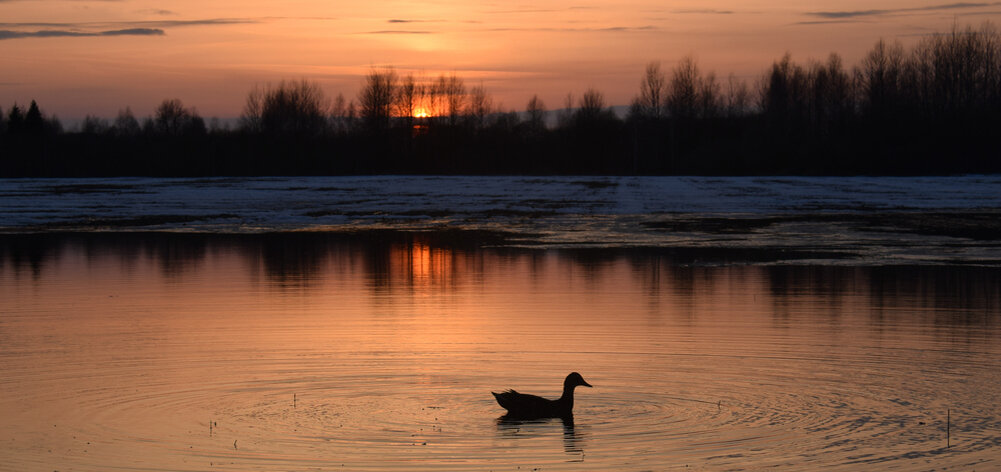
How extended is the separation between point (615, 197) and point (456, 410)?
135 feet

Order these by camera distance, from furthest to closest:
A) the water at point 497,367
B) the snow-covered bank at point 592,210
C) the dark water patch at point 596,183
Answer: the dark water patch at point 596,183, the snow-covered bank at point 592,210, the water at point 497,367

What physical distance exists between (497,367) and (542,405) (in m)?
2.24

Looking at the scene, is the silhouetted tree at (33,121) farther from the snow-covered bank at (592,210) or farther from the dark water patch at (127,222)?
the dark water patch at (127,222)

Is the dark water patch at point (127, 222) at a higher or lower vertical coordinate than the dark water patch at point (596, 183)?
lower

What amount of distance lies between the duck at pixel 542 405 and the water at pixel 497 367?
0.12 meters

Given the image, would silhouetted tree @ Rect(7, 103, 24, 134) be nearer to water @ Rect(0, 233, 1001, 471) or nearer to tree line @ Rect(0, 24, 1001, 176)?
tree line @ Rect(0, 24, 1001, 176)

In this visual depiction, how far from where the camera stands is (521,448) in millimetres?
9359

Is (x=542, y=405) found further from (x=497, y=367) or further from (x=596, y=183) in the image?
(x=596, y=183)

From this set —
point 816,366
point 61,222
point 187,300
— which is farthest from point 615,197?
point 816,366

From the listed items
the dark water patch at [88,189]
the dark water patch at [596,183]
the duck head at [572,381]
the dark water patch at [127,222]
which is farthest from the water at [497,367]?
the dark water patch at [596,183]

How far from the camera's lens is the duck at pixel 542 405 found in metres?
10.2

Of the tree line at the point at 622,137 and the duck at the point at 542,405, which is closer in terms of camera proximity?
the duck at the point at 542,405

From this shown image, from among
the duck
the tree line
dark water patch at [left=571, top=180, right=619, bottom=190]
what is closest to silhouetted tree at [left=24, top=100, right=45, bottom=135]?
the tree line

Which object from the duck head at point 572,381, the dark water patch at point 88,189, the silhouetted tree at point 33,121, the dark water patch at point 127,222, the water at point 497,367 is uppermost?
the silhouetted tree at point 33,121
